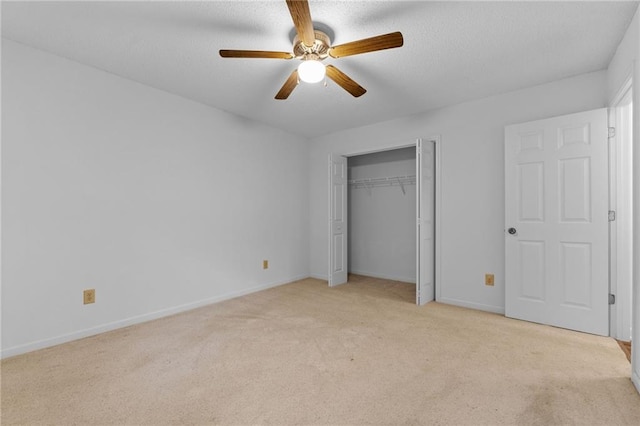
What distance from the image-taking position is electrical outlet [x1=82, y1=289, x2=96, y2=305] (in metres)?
2.60

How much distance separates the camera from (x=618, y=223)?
2.58m

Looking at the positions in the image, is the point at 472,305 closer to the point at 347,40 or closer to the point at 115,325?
the point at 347,40

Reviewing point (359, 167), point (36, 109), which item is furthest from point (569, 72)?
point (36, 109)

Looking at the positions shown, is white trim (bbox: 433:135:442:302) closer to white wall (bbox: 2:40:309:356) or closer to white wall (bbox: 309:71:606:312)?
white wall (bbox: 309:71:606:312)

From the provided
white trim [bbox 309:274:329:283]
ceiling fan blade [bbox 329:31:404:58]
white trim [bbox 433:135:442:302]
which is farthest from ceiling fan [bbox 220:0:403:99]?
white trim [bbox 309:274:329:283]

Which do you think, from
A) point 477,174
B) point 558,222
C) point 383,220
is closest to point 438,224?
point 477,174

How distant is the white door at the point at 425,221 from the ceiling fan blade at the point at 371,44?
183 cm

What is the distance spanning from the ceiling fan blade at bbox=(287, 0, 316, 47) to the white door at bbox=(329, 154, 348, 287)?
260 cm

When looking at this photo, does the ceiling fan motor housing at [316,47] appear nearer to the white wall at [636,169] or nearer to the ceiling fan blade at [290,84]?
the ceiling fan blade at [290,84]

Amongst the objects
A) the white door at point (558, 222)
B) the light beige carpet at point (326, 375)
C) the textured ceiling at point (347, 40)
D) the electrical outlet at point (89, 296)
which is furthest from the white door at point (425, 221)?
the electrical outlet at point (89, 296)

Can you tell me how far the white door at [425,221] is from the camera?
350 centimetres

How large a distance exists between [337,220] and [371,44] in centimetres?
296

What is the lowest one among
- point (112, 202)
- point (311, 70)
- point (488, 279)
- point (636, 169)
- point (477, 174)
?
point (488, 279)

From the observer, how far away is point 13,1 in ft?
6.13
